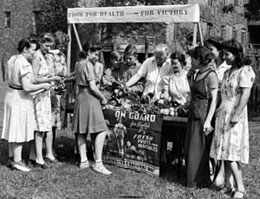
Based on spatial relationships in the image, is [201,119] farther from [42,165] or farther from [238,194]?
[42,165]

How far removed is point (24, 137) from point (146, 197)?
1.86m

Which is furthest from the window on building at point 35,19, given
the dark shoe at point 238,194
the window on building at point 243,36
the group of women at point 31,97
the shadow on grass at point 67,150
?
the dark shoe at point 238,194

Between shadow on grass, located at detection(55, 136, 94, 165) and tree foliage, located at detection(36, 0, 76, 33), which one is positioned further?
tree foliage, located at detection(36, 0, 76, 33)

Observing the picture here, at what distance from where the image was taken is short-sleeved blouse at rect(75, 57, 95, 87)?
5.77 m

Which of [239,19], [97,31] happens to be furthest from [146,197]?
[239,19]

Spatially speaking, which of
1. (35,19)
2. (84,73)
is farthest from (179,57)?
(35,19)

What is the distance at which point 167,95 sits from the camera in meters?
5.98

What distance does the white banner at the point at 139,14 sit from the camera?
742 centimetres

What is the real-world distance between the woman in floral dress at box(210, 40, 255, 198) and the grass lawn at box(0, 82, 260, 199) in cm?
48

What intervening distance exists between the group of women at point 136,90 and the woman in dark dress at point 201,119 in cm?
1

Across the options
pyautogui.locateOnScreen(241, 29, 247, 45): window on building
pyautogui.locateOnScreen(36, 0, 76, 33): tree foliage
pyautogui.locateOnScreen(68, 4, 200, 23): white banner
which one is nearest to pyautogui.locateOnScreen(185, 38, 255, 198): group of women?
pyautogui.locateOnScreen(68, 4, 200, 23): white banner

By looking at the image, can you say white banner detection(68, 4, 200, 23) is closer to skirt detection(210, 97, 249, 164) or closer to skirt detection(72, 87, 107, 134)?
skirt detection(72, 87, 107, 134)

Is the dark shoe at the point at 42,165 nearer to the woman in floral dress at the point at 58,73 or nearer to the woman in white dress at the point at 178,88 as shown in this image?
the woman in floral dress at the point at 58,73

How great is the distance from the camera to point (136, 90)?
256 inches
